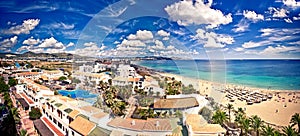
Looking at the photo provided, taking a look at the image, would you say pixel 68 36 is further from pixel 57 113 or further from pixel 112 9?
pixel 57 113

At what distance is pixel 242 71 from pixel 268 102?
408 mm

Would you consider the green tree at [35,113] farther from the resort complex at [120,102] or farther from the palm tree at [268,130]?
the palm tree at [268,130]

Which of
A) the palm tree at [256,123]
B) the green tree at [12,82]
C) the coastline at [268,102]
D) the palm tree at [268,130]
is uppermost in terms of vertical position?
the green tree at [12,82]

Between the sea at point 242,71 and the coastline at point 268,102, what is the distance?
0.04 m

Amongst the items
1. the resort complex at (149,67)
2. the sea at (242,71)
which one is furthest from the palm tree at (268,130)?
the sea at (242,71)

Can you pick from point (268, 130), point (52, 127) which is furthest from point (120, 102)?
point (268, 130)

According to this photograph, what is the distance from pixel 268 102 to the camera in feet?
8.87

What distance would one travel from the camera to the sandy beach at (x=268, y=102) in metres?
2.67

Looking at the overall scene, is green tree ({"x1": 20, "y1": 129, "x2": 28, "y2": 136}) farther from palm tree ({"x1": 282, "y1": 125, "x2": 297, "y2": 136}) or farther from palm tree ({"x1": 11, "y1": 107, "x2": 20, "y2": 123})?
palm tree ({"x1": 282, "y1": 125, "x2": 297, "y2": 136})

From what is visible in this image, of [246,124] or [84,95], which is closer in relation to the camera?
[84,95]

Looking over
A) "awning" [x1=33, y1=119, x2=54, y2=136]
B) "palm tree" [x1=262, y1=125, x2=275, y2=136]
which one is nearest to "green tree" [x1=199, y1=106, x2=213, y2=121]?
"palm tree" [x1=262, y1=125, x2=275, y2=136]

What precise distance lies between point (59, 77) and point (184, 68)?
1280 millimetres

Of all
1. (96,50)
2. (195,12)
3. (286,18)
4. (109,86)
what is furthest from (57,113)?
(286,18)

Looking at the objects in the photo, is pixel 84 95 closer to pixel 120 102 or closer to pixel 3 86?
pixel 120 102
